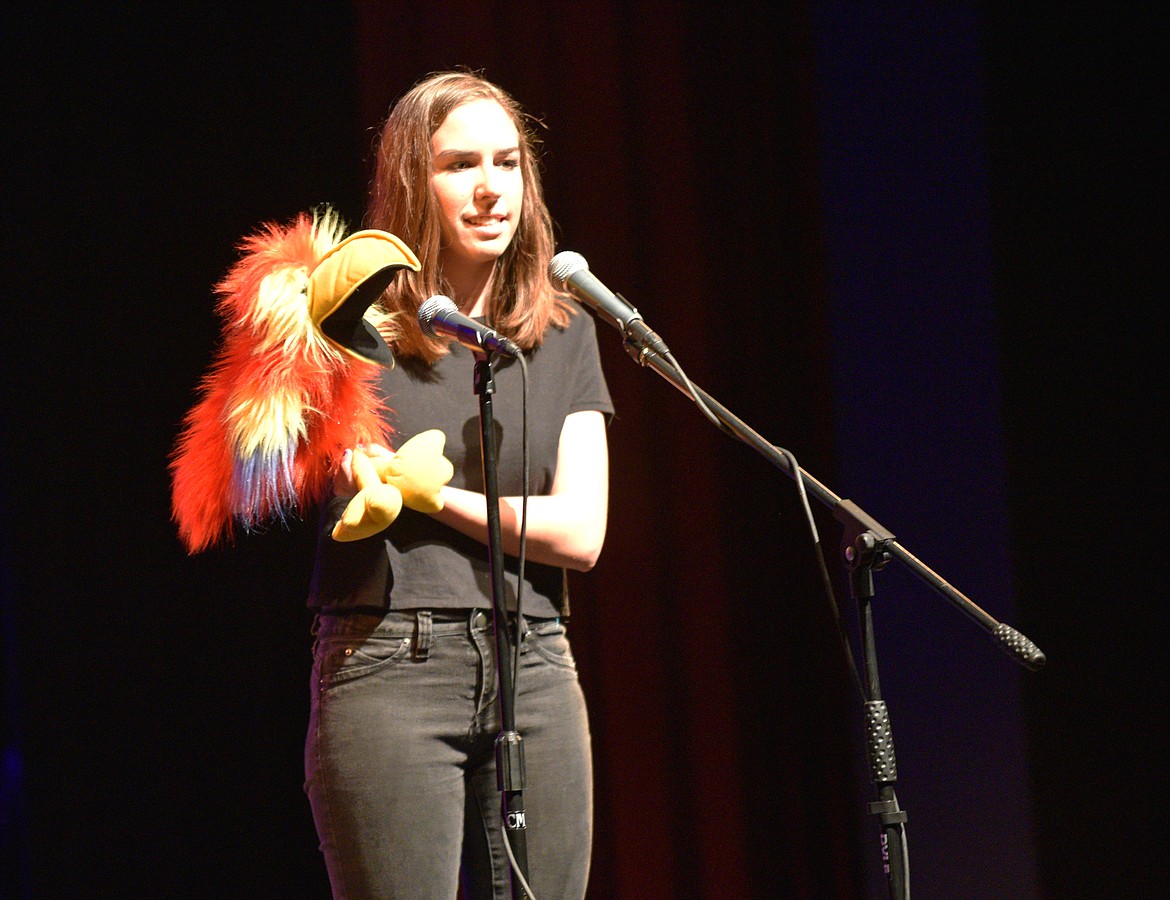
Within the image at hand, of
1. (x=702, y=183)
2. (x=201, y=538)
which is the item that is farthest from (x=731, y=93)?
(x=201, y=538)

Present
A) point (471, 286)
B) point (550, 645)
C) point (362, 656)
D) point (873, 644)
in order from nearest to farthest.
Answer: point (873, 644)
point (362, 656)
point (550, 645)
point (471, 286)

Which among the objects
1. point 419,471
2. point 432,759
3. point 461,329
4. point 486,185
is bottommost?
point 432,759

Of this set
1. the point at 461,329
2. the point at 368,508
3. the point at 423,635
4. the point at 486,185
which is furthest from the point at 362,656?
the point at 486,185

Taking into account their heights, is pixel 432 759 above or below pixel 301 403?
below

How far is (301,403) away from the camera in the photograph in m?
1.44

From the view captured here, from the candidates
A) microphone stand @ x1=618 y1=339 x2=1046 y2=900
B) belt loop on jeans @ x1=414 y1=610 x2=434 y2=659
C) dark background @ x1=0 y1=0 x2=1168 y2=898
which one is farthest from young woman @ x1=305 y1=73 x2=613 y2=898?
dark background @ x1=0 y1=0 x2=1168 y2=898

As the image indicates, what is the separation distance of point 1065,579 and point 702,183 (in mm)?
1312

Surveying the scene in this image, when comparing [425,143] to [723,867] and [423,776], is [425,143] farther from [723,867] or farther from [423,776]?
[723,867]

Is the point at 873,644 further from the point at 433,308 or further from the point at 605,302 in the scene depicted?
the point at 433,308

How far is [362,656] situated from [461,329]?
1.45ft

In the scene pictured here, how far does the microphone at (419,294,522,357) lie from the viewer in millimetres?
1356

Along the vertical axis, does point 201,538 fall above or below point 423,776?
above

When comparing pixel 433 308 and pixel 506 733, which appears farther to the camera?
pixel 433 308

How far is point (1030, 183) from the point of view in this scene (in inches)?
112
